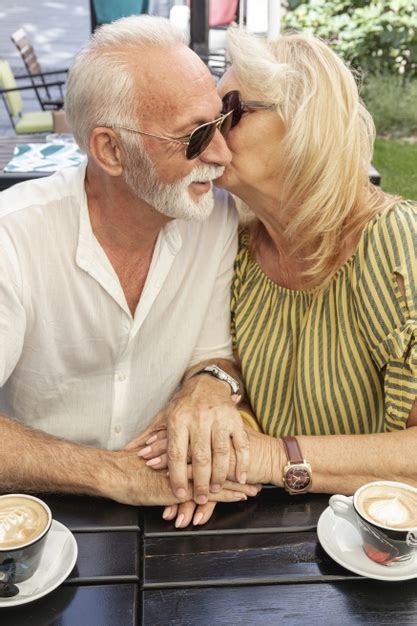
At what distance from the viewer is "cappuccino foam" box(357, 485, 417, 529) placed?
→ 1546mm

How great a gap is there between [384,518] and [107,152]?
1158 mm

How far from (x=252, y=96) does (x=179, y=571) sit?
3.89 ft

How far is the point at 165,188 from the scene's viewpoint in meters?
2.13

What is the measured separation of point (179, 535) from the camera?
1.71 meters

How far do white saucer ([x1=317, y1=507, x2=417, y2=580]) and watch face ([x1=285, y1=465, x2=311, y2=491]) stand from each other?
4.3 inches

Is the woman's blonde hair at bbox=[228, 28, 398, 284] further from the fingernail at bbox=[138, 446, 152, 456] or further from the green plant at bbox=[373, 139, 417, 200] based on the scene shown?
the green plant at bbox=[373, 139, 417, 200]

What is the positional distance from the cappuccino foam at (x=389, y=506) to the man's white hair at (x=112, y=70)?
3.54ft

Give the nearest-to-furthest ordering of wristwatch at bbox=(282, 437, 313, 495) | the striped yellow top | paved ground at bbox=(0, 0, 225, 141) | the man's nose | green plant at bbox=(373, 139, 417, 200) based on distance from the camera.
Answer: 1. wristwatch at bbox=(282, 437, 313, 495)
2. the striped yellow top
3. the man's nose
4. green plant at bbox=(373, 139, 417, 200)
5. paved ground at bbox=(0, 0, 225, 141)

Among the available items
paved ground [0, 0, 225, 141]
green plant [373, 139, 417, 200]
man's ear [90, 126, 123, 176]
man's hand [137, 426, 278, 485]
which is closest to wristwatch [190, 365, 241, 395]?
man's hand [137, 426, 278, 485]

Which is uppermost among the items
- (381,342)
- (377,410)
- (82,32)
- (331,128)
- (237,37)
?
(237,37)

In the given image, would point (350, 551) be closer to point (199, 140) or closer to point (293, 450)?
point (293, 450)

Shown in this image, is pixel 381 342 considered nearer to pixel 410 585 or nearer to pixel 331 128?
pixel 331 128

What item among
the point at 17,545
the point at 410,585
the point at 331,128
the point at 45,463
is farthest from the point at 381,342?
the point at 17,545

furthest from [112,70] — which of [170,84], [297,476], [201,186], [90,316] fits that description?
[297,476]
